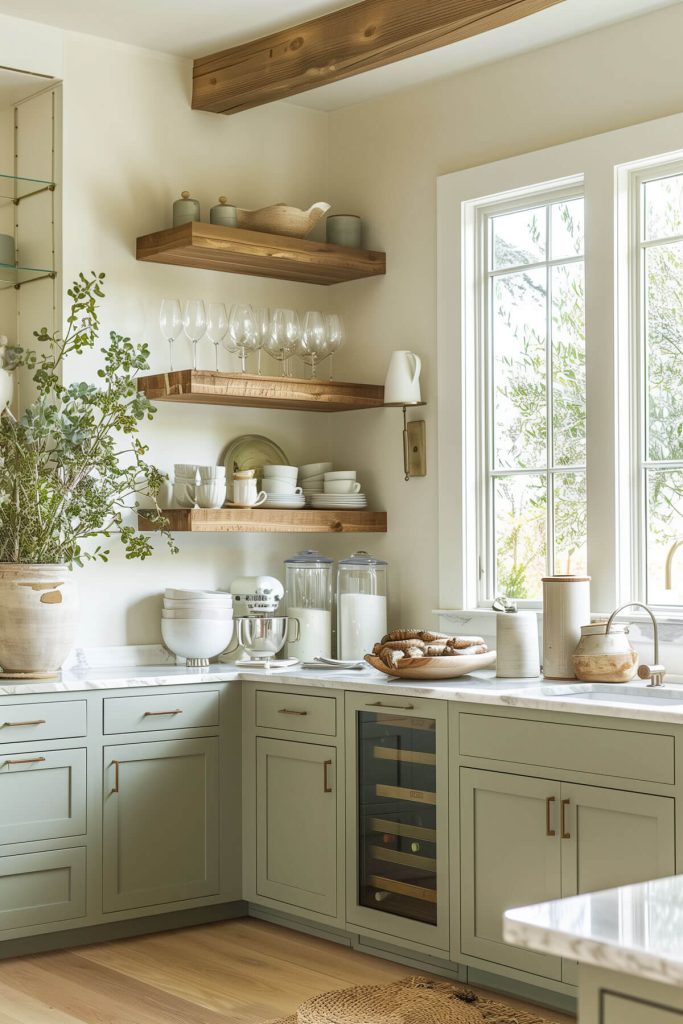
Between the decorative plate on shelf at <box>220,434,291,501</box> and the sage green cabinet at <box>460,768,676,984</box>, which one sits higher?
the decorative plate on shelf at <box>220,434,291,501</box>

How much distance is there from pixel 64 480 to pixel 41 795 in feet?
3.48

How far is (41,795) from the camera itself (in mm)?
3924

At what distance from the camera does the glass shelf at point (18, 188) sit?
4555 millimetres

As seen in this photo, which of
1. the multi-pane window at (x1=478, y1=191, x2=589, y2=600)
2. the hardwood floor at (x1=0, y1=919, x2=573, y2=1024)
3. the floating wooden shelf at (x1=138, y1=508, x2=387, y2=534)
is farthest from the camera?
the floating wooden shelf at (x1=138, y1=508, x2=387, y2=534)

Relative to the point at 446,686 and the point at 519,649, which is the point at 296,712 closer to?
the point at 446,686

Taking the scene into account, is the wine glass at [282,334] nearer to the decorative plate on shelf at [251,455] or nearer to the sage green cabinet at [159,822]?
the decorative plate on shelf at [251,455]

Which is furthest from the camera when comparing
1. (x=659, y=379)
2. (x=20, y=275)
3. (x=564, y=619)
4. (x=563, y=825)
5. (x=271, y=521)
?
(x=271, y=521)

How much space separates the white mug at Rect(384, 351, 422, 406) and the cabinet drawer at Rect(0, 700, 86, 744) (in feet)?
5.33

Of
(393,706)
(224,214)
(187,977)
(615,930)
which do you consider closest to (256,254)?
(224,214)

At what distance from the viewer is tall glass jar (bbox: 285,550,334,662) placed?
15.6ft

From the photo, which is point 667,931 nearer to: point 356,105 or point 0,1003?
point 0,1003

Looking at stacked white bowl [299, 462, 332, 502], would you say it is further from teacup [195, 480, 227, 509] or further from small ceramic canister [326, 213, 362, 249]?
small ceramic canister [326, 213, 362, 249]

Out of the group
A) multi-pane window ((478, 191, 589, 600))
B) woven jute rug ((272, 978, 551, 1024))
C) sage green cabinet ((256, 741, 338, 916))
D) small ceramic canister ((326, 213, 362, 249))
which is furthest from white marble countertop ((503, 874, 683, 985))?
small ceramic canister ((326, 213, 362, 249))

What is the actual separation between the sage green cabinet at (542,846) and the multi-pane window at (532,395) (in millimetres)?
1052
